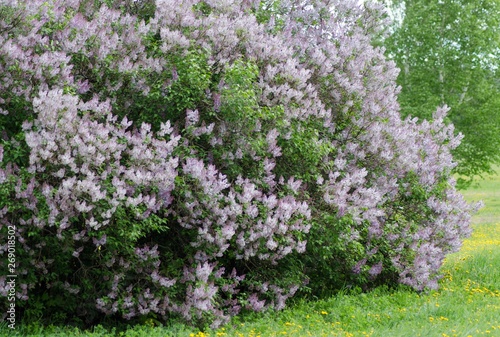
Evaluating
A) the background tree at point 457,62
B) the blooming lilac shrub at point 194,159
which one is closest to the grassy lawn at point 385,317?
the blooming lilac shrub at point 194,159

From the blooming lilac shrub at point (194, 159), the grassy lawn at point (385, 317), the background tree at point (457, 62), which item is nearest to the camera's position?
the blooming lilac shrub at point (194, 159)

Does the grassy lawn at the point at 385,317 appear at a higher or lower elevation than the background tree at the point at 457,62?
lower

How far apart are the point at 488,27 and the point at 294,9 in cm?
1507

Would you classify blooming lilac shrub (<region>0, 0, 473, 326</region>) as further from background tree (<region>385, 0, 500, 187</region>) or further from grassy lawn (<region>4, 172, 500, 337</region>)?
background tree (<region>385, 0, 500, 187</region>)

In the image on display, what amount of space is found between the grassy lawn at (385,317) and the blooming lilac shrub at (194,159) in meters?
0.31

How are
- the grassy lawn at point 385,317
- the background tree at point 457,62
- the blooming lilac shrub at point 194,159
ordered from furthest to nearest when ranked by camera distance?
the background tree at point 457,62 < the grassy lawn at point 385,317 < the blooming lilac shrub at point 194,159

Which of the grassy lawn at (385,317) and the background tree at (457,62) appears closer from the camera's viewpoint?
the grassy lawn at (385,317)

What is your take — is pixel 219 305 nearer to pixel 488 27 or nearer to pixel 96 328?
pixel 96 328

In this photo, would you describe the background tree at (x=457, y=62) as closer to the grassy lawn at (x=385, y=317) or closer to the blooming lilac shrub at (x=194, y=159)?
the grassy lawn at (x=385, y=317)

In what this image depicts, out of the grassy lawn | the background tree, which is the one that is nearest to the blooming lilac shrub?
the grassy lawn

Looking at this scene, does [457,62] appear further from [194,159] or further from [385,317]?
[194,159]

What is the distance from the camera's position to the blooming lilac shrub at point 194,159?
6.94 m

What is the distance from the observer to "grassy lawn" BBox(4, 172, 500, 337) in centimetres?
729

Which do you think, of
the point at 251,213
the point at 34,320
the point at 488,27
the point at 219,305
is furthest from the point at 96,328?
the point at 488,27
